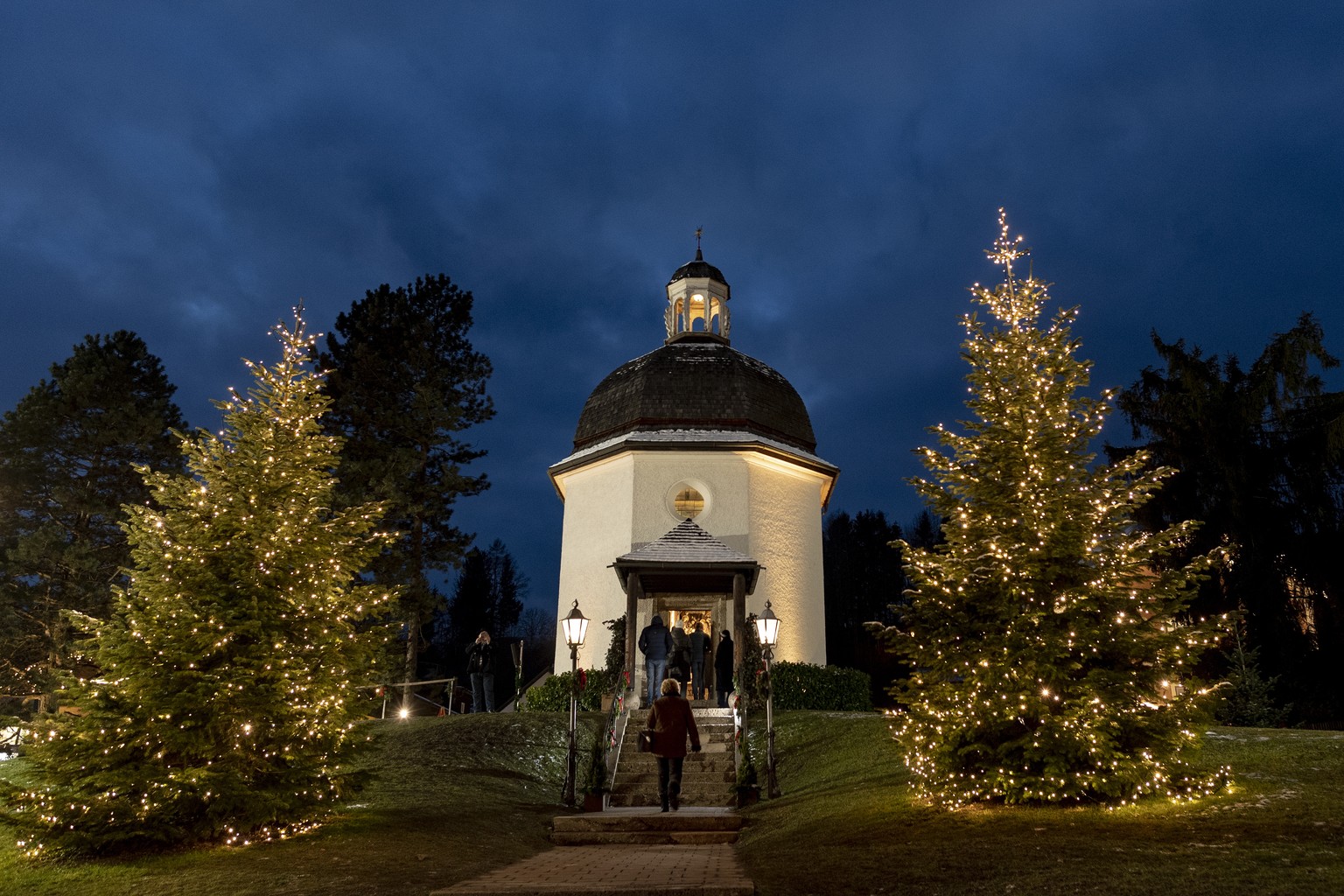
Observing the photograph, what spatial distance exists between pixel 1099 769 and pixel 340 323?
3208 centimetres

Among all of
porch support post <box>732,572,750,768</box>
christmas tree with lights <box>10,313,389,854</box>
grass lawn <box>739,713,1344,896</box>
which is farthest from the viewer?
porch support post <box>732,572,750,768</box>

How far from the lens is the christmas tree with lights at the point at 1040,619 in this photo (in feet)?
29.1

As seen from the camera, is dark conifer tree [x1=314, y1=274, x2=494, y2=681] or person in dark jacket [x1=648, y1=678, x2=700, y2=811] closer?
person in dark jacket [x1=648, y1=678, x2=700, y2=811]

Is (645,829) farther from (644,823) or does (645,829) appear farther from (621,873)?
(621,873)

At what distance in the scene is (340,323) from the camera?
3491 centimetres

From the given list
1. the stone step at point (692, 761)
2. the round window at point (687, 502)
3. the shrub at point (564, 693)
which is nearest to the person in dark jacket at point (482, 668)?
the shrub at point (564, 693)

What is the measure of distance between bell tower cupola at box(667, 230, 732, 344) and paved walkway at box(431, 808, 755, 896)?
20306 mm

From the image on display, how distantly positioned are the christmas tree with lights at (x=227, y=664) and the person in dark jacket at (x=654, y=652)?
692 centimetres

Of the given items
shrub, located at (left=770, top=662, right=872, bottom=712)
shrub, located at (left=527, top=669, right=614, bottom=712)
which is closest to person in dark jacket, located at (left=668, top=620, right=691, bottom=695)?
shrub, located at (left=527, top=669, right=614, bottom=712)

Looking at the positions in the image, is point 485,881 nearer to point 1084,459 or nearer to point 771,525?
point 1084,459

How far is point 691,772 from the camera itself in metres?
14.1

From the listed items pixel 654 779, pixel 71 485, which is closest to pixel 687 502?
pixel 654 779

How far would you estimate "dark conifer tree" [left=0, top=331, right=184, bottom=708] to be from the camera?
27469 mm

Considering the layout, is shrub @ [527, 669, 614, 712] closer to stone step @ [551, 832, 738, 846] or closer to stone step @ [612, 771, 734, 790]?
stone step @ [612, 771, 734, 790]
